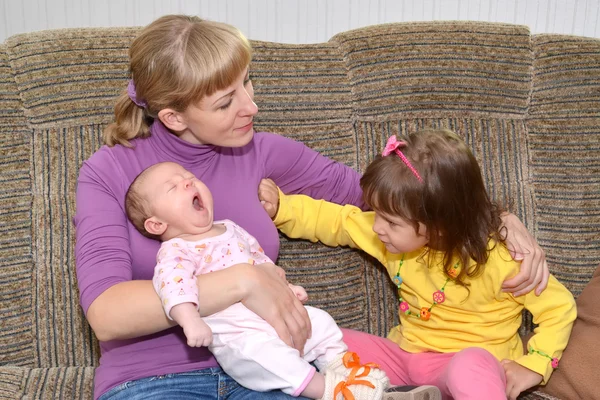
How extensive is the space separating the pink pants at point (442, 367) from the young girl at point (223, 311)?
20 centimetres

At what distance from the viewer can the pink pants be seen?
1.68 meters

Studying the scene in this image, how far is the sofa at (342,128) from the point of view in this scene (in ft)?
6.40

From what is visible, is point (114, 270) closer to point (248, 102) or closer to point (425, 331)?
point (248, 102)

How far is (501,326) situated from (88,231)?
106cm

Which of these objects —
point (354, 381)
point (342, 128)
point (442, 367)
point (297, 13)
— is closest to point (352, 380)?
point (354, 381)

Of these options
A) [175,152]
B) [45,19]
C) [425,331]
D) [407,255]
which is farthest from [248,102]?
[45,19]

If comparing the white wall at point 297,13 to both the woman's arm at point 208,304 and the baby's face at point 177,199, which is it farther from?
the woman's arm at point 208,304

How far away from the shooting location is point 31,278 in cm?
195

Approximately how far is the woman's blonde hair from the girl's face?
49 cm

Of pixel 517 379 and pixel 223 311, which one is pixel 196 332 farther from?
pixel 517 379

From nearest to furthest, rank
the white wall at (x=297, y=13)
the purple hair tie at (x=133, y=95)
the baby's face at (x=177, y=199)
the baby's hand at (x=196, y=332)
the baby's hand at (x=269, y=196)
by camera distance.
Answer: the baby's hand at (x=196, y=332) < the baby's face at (x=177, y=199) < the purple hair tie at (x=133, y=95) < the baby's hand at (x=269, y=196) < the white wall at (x=297, y=13)

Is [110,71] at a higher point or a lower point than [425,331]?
higher

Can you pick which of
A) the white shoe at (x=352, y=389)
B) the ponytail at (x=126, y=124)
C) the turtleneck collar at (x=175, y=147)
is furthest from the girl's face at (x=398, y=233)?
the ponytail at (x=126, y=124)

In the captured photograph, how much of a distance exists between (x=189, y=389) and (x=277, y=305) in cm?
28
